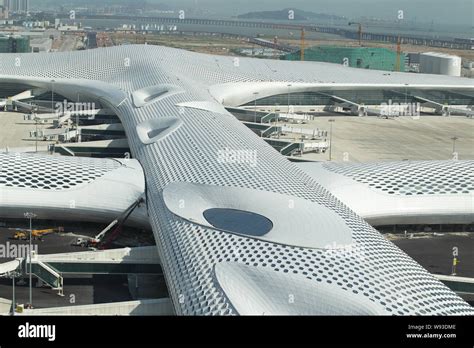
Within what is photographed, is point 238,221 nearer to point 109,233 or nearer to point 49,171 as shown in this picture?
point 109,233

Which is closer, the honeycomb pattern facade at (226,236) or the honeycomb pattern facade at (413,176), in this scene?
the honeycomb pattern facade at (226,236)

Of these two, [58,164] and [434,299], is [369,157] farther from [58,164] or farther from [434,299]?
[434,299]

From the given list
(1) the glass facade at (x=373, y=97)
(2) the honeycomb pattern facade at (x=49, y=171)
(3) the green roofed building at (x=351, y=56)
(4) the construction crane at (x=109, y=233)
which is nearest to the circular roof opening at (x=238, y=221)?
(4) the construction crane at (x=109, y=233)

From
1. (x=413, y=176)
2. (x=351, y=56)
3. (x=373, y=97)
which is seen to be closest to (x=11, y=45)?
(x=351, y=56)

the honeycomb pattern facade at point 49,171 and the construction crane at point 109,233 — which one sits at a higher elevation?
the honeycomb pattern facade at point 49,171

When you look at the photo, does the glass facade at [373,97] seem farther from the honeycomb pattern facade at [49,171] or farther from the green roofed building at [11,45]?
the green roofed building at [11,45]
